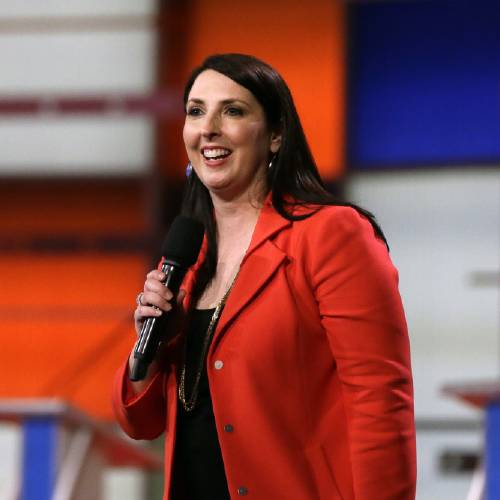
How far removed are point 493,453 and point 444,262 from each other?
3868 mm

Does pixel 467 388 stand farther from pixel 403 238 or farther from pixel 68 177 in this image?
pixel 68 177

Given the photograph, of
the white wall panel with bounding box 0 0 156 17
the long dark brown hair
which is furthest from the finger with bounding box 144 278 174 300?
the white wall panel with bounding box 0 0 156 17

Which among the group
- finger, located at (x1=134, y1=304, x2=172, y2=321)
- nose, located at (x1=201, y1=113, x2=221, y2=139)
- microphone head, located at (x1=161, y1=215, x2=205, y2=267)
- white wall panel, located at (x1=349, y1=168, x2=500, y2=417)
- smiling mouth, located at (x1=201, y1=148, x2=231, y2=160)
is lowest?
white wall panel, located at (x1=349, y1=168, x2=500, y2=417)

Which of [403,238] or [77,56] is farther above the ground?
[77,56]

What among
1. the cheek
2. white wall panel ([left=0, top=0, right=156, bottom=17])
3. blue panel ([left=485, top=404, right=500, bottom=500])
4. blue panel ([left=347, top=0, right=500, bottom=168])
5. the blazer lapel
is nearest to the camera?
the blazer lapel

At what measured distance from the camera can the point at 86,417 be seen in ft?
13.2

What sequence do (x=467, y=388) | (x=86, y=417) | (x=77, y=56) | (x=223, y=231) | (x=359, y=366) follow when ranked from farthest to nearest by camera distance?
1. (x=77, y=56)
2. (x=86, y=417)
3. (x=467, y=388)
4. (x=223, y=231)
5. (x=359, y=366)

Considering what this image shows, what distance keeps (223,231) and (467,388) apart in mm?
1366

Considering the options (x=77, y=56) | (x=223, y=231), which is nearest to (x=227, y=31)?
(x=77, y=56)

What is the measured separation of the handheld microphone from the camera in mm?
1725

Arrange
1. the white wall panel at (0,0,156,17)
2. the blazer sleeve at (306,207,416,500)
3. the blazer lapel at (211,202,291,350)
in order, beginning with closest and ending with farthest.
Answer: the blazer sleeve at (306,207,416,500), the blazer lapel at (211,202,291,350), the white wall panel at (0,0,156,17)

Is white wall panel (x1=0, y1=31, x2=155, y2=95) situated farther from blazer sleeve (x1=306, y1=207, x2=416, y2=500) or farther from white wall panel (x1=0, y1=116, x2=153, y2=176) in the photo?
blazer sleeve (x1=306, y1=207, x2=416, y2=500)

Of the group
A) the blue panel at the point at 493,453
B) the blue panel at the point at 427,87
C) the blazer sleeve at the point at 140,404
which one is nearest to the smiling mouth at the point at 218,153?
the blazer sleeve at the point at 140,404

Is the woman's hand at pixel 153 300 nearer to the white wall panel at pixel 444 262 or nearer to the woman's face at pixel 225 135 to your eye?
the woman's face at pixel 225 135
